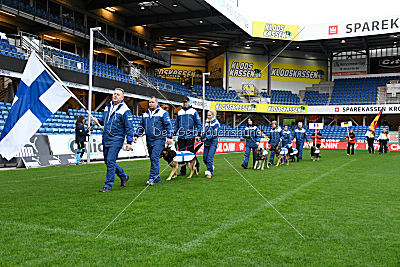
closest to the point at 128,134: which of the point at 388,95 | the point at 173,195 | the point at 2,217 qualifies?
the point at 173,195

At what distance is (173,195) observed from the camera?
700 centimetres

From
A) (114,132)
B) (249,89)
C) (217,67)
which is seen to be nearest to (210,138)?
(114,132)

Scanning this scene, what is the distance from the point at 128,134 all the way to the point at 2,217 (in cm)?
306

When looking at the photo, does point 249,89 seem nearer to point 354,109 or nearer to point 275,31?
point 275,31

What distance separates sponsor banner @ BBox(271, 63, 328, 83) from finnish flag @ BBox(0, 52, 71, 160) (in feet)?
152

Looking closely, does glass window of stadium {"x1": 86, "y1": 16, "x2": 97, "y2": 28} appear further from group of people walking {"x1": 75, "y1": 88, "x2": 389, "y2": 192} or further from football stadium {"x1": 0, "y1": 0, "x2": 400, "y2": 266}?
group of people walking {"x1": 75, "y1": 88, "x2": 389, "y2": 192}

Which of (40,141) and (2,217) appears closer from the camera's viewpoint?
(2,217)

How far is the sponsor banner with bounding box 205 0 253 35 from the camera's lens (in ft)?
99.2

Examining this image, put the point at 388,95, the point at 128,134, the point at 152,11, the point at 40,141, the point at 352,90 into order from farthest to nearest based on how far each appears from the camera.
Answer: the point at 352,90, the point at 388,95, the point at 152,11, the point at 40,141, the point at 128,134

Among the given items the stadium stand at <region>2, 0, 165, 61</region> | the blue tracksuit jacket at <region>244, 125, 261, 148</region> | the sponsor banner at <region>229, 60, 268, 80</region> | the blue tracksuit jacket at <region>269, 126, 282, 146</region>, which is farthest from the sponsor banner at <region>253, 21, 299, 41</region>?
the blue tracksuit jacket at <region>244, 125, 261, 148</region>

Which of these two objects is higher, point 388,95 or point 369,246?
point 388,95

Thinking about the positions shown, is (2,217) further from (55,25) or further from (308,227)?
(55,25)

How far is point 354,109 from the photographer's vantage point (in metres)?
44.3

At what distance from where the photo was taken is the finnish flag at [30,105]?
6.10m
